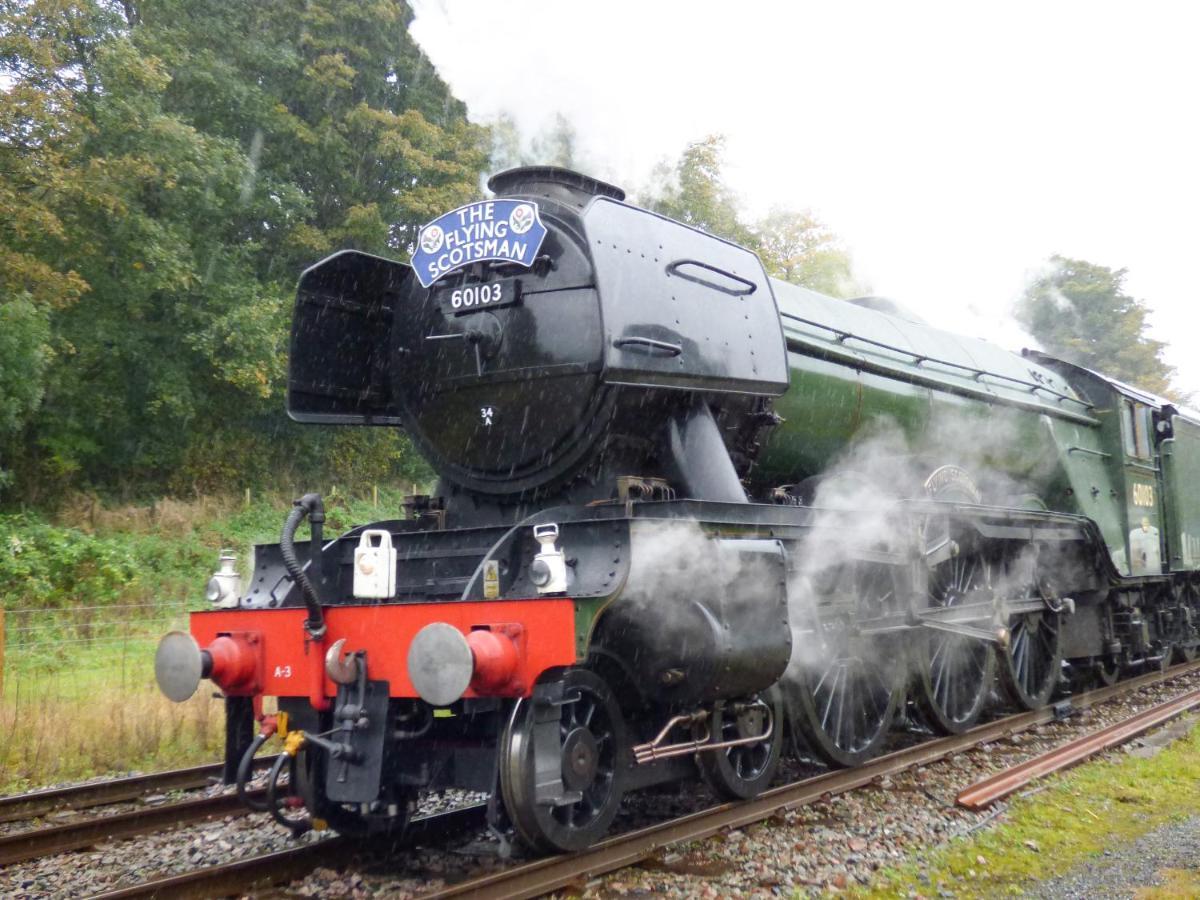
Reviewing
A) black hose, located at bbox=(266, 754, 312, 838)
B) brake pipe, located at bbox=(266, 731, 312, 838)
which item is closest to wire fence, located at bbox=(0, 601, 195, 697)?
black hose, located at bbox=(266, 754, 312, 838)

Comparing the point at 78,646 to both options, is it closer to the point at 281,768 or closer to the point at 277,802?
the point at 277,802

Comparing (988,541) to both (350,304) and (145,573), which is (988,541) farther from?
(145,573)

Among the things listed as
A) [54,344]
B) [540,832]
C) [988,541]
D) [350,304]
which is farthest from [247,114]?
[540,832]

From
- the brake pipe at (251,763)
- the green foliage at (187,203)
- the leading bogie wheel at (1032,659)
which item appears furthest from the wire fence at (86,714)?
the leading bogie wheel at (1032,659)

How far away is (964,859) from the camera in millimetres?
4344

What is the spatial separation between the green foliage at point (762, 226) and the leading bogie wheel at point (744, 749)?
15.3 meters

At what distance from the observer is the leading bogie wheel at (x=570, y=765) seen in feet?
12.7

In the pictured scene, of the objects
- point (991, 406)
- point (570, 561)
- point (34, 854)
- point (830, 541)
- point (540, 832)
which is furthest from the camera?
point (991, 406)

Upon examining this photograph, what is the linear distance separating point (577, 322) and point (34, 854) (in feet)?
11.3

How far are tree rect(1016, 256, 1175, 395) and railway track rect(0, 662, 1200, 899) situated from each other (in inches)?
1499

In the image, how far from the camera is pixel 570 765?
4.07 meters

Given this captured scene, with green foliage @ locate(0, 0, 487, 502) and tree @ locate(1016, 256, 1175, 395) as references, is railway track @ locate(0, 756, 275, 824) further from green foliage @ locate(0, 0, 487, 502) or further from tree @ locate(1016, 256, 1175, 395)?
tree @ locate(1016, 256, 1175, 395)

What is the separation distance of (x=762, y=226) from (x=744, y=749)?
23600 mm

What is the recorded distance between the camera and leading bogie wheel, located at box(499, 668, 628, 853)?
386cm
